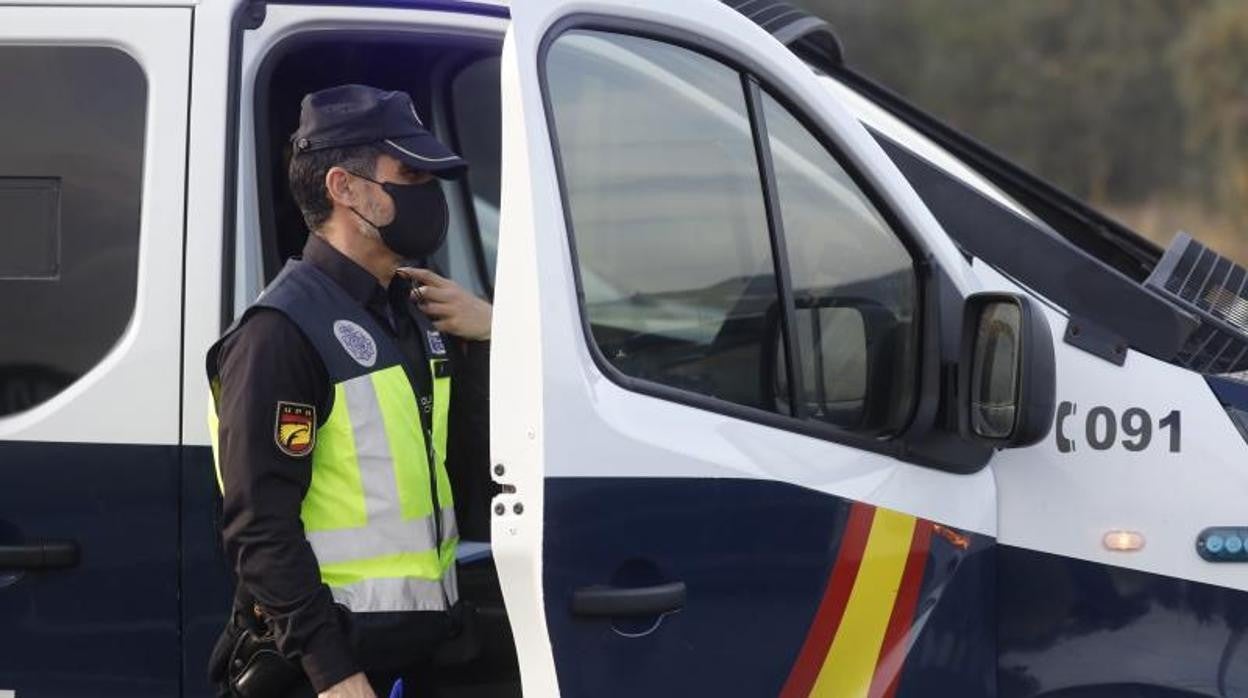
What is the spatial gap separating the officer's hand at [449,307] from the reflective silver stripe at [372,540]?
390 millimetres

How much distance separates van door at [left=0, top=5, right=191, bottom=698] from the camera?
3033 millimetres

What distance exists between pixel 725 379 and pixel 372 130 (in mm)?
692

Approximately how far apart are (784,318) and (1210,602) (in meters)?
0.85

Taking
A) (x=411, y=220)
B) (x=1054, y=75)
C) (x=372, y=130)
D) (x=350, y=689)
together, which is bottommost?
(x=350, y=689)

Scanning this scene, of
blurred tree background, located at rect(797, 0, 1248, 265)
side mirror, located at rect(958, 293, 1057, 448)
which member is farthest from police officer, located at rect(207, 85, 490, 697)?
blurred tree background, located at rect(797, 0, 1248, 265)

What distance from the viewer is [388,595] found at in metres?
2.89

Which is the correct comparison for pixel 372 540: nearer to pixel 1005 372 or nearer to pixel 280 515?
pixel 280 515

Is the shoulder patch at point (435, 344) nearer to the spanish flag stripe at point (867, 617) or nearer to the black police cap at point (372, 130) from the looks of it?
the black police cap at point (372, 130)

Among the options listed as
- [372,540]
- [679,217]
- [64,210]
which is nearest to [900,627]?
[679,217]

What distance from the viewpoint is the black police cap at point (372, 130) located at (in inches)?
116

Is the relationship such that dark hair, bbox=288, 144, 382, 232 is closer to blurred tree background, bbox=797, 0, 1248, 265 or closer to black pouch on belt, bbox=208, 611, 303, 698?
black pouch on belt, bbox=208, 611, 303, 698

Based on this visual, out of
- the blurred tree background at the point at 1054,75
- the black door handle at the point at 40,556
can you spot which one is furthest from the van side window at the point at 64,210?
the blurred tree background at the point at 1054,75

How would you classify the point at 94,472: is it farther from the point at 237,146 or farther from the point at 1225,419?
the point at 1225,419

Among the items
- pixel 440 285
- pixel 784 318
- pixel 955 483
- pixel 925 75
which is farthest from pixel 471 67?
pixel 925 75
